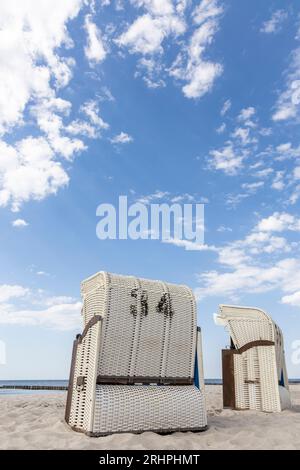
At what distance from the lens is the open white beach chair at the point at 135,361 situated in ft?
17.9

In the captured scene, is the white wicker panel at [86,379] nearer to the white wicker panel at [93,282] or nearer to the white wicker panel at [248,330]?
the white wicker panel at [93,282]

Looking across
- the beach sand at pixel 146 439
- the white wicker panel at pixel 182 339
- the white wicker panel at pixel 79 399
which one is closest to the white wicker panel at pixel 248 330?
the beach sand at pixel 146 439

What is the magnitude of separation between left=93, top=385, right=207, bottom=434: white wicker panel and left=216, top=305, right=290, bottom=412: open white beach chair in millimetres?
3707

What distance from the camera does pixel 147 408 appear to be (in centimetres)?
565

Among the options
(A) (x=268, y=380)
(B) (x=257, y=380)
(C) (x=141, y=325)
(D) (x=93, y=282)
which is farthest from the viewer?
(B) (x=257, y=380)

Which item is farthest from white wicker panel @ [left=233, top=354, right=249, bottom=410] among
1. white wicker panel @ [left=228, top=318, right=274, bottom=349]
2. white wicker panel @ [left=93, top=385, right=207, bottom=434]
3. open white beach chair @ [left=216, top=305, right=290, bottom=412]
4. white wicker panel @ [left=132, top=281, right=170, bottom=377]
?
white wicker panel @ [left=132, top=281, right=170, bottom=377]

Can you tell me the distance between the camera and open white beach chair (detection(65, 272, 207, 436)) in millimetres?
5461

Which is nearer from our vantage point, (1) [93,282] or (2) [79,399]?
(2) [79,399]

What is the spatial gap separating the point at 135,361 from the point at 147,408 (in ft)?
2.19

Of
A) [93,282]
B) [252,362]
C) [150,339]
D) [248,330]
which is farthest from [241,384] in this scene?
[93,282]

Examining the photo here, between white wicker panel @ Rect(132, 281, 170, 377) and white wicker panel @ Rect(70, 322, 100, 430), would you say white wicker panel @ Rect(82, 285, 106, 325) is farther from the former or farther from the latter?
white wicker panel @ Rect(132, 281, 170, 377)

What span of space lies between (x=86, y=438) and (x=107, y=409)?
478mm

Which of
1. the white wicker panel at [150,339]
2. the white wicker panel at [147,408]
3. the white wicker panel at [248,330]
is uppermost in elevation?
the white wicker panel at [248,330]

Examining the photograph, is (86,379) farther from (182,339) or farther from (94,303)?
(182,339)
